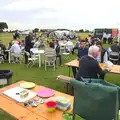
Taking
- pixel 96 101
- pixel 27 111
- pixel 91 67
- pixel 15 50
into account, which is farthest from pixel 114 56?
pixel 96 101

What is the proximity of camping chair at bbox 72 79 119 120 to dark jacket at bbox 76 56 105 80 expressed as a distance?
5.35 feet

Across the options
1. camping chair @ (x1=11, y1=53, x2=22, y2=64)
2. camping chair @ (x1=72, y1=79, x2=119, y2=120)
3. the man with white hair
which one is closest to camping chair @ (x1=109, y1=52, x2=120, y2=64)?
camping chair @ (x1=11, y1=53, x2=22, y2=64)

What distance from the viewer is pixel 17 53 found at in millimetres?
8461

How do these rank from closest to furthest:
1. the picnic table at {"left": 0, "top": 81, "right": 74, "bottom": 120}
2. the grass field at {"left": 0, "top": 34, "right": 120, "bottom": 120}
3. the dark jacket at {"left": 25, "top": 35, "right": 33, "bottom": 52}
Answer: the picnic table at {"left": 0, "top": 81, "right": 74, "bottom": 120}, the grass field at {"left": 0, "top": 34, "right": 120, "bottom": 120}, the dark jacket at {"left": 25, "top": 35, "right": 33, "bottom": 52}

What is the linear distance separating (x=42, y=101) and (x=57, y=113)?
0.36m

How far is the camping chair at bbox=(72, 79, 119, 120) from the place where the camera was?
4.92 ft

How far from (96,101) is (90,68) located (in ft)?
5.90

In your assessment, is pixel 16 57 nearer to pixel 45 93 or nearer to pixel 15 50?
pixel 15 50

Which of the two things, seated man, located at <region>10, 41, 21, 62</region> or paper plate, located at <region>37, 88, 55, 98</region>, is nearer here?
paper plate, located at <region>37, 88, 55, 98</region>

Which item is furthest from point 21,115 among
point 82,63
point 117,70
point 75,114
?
point 117,70

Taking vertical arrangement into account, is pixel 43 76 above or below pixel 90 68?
below

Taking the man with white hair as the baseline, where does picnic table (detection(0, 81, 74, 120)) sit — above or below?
below

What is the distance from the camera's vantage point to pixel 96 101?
→ 1571 mm

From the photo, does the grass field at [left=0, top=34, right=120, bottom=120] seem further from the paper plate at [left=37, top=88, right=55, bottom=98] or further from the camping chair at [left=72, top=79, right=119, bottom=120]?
the camping chair at [left=72, top=79, right=119, bottom=120]
